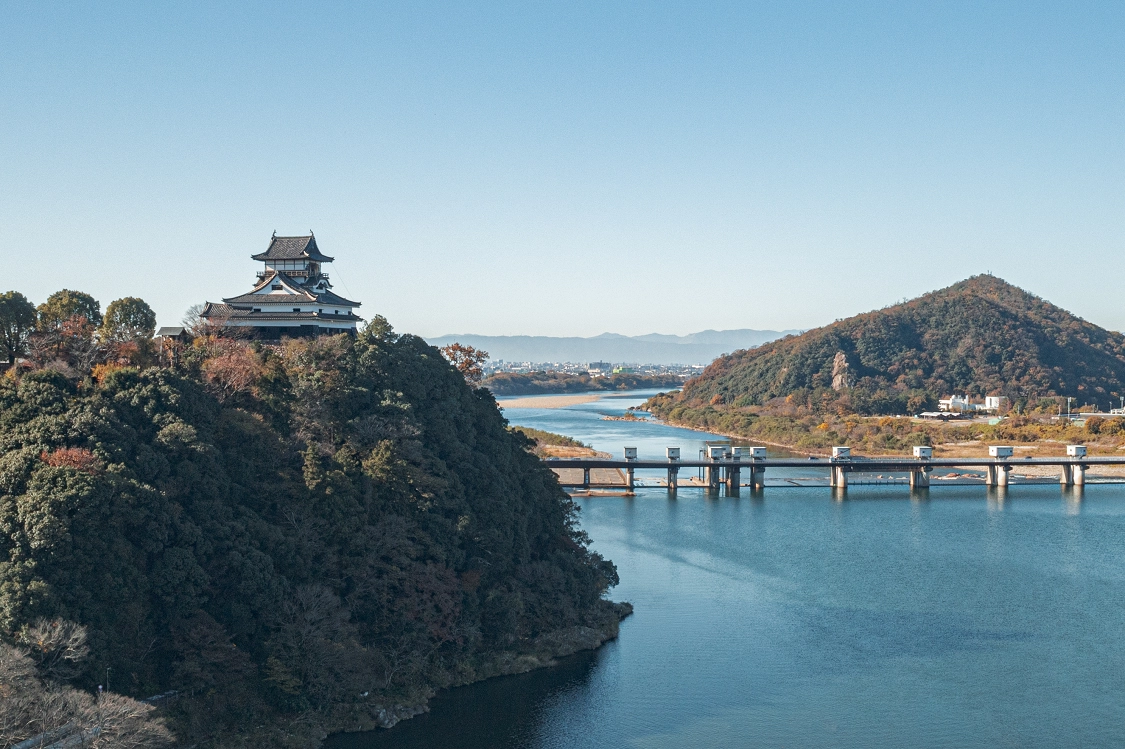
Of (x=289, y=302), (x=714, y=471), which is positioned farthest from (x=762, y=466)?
(x=289, y=302)

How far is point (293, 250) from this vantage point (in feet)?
102

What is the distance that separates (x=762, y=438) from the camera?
2923 inches

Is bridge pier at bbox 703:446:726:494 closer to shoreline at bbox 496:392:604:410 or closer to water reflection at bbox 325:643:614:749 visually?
water reflection at bbox 325:643:614:749

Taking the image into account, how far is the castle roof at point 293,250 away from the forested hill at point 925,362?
5968cm

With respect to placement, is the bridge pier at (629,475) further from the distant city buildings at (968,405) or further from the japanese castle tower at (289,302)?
the distant city buildings at (968,405)

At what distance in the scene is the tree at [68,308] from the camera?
27703mm

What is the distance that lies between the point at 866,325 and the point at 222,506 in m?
89.4

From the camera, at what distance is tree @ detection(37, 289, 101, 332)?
2770 centimetres

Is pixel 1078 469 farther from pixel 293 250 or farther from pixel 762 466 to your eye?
pixel 293 250

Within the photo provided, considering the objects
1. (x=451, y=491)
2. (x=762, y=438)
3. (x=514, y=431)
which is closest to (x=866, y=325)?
(x=762, y=438)

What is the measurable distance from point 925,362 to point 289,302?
255ft

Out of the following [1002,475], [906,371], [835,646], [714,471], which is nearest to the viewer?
[835,646]

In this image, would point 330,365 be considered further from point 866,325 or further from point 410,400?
point 866,325

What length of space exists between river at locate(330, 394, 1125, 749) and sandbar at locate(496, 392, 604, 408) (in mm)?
74846
